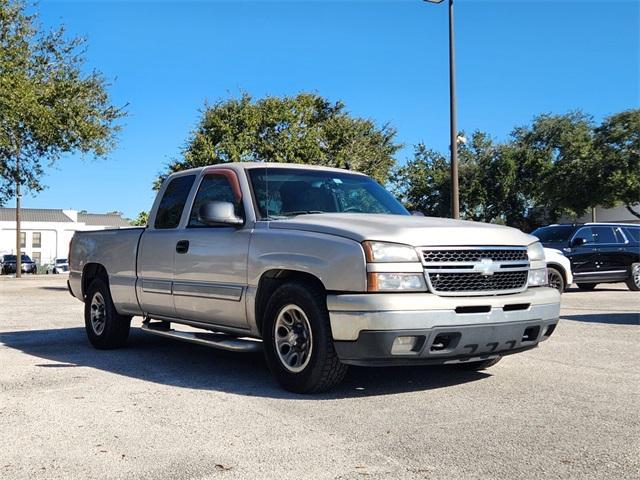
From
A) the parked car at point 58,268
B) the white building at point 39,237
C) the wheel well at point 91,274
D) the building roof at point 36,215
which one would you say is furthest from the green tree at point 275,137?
the building roof at point 36,215

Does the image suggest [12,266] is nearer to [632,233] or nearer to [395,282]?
[632,233]

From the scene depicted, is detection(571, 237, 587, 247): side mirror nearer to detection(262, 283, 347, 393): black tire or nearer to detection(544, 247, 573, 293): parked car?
detection(544, 247, 573, 293): parked car

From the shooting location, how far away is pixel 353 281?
4973 millimetres

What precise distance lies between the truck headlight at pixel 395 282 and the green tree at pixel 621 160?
110 feet

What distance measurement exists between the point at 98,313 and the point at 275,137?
25608mm

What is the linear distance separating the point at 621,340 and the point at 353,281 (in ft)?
16.1

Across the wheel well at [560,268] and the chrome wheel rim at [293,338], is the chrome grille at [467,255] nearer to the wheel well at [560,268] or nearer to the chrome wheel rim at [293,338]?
the chrome wheel rim at [293,338]

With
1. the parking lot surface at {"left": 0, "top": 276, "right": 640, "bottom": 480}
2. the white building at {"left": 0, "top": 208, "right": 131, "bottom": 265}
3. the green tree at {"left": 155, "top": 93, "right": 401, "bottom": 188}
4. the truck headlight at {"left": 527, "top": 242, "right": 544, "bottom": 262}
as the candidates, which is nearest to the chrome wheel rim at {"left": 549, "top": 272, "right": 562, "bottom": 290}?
the parking lot surface at {"left": 0, "top": 276, "right": 640, "bottom": 480}

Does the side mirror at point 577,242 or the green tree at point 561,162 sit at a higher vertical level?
the green tree at point 561,162

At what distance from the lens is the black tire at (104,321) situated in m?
8.05

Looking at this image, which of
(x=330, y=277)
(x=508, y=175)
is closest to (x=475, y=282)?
(x=330, y=277)

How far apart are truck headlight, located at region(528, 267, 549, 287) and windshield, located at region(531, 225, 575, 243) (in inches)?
456

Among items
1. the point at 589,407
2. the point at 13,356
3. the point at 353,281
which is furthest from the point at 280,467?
the point at 13,356

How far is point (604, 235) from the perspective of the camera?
1708 cm
